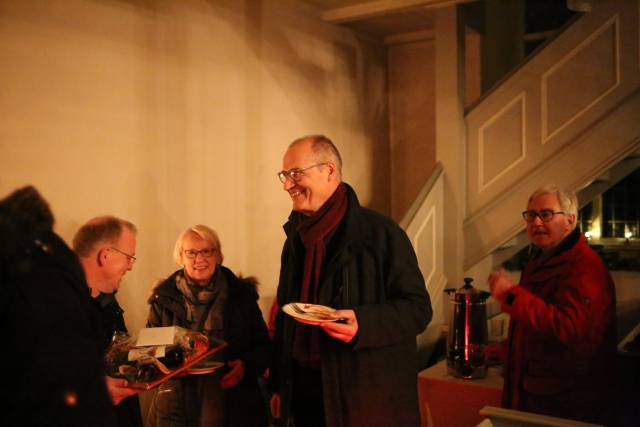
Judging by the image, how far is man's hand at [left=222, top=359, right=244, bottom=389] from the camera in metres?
3.12

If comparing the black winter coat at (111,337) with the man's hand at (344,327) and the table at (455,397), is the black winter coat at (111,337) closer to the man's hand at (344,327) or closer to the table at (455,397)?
the man's hand at (344,327)

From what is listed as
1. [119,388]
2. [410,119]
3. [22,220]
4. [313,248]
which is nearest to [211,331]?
[119,388]

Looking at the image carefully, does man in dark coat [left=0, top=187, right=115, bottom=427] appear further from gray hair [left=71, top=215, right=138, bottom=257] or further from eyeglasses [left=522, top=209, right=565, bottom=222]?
eyeglasses [left=522, top=209, right=565, bottom=222]

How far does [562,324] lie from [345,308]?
108 centimetres

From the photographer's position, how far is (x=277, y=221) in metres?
5.46

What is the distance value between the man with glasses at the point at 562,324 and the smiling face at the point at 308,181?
3.49 ft

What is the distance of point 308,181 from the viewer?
2.44 metres

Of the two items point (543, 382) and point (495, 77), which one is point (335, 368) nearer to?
point (543, 382)

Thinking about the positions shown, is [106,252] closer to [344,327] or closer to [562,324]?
[344,327]

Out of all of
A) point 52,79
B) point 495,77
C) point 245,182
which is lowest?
point 245,182

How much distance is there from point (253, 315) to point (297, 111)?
9.21 feet

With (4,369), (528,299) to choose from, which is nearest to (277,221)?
(528,299)

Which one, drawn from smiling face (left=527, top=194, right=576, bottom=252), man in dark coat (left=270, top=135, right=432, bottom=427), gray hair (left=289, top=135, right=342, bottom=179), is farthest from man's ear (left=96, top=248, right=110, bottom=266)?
smiling face (left=527, top=194, right=576, bottom=252)

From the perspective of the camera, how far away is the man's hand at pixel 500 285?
299 centimetres
